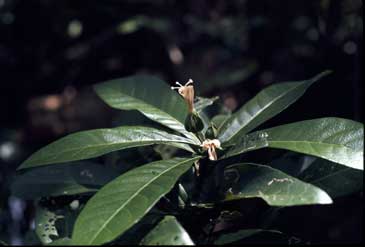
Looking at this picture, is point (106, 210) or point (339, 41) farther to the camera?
point (339, 41)

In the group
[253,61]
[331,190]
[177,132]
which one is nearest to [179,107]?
[177,132]

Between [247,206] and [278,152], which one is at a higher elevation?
[278,152]

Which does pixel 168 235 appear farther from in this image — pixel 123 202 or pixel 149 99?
pixel 149 99

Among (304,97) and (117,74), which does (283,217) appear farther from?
(117,74)

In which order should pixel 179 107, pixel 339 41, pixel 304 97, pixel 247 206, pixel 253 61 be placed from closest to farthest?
pixel 179 107 → pixel 247 206 → pixel 304 97 → pixel 339 41 → pixel 253 61

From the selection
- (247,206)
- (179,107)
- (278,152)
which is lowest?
(247,206)

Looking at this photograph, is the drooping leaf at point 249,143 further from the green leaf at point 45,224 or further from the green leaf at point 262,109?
the green leaf at point 45,224

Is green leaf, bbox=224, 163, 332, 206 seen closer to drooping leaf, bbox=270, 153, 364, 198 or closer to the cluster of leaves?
the cluster of leaves

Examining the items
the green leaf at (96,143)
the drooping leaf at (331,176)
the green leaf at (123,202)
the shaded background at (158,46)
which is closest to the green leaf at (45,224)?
the green leaf at (96,143)
